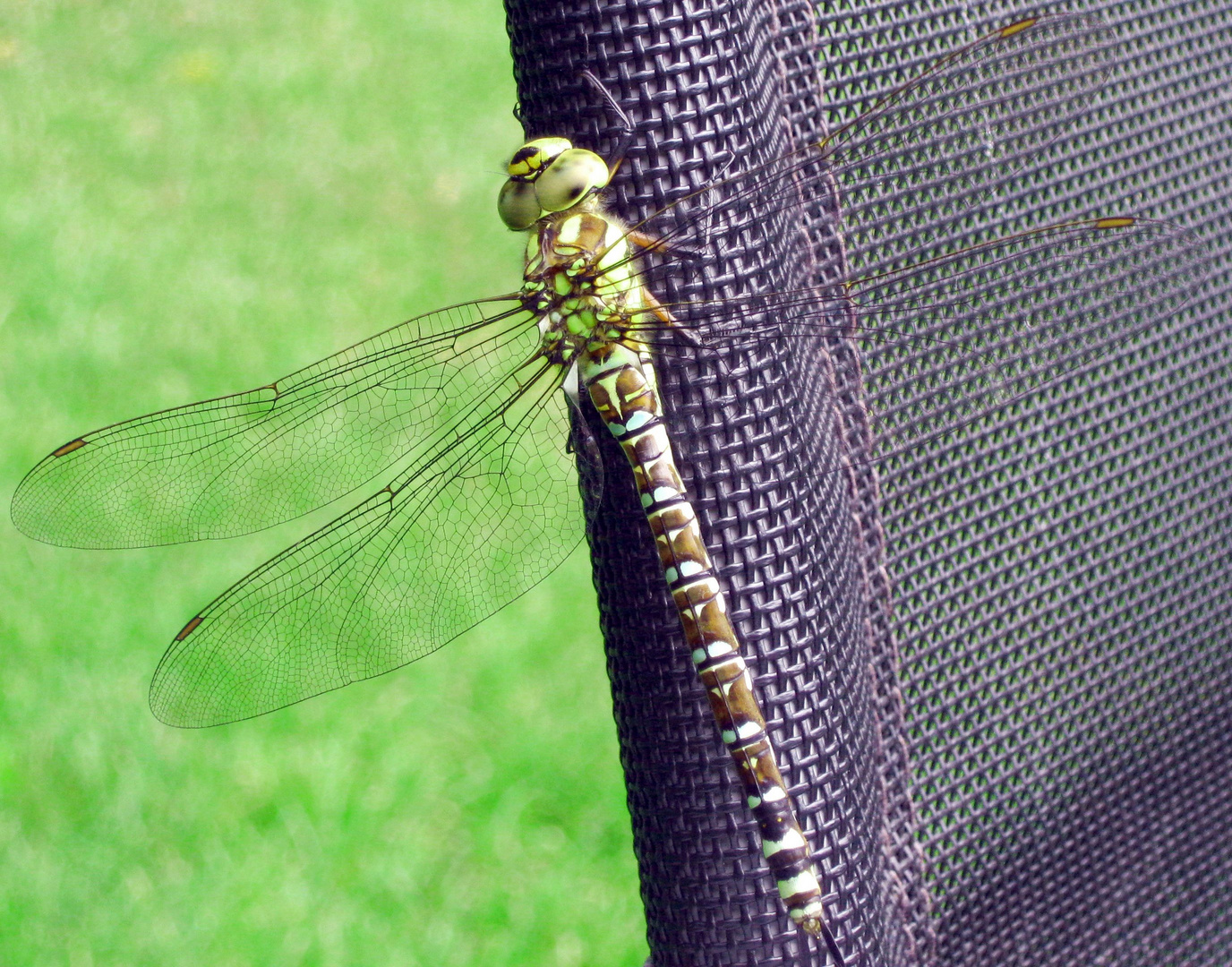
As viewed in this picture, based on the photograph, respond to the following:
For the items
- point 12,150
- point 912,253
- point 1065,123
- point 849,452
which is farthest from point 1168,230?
point 12,150

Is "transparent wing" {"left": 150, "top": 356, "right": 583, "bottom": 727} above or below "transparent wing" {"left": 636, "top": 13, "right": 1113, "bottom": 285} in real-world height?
below

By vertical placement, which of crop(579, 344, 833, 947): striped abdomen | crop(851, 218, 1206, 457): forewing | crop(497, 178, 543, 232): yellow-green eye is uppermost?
crop(497, 178, 543, 232): yellow-green eye

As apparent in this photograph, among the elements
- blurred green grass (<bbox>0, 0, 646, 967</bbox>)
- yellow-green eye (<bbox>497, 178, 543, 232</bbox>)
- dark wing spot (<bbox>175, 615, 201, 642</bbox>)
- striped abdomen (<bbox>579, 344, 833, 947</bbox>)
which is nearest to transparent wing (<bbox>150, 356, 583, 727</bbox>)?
dark wing spot (<bbox>175, 615, 201, 642</bbox>)

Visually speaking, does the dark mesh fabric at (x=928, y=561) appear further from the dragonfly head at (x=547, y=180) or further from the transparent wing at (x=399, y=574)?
the transparent wing at (x=399, y=574)

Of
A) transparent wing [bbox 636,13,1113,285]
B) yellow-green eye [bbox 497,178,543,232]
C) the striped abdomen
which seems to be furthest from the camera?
yellow-green eye [bbox 497,178,543,232]

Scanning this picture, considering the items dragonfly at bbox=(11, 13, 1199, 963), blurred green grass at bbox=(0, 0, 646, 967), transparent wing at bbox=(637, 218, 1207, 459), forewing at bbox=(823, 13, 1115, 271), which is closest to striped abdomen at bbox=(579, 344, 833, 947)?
dragonfly at bbox=(11, 13, 1199, 963)

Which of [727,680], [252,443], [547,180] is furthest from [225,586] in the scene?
[727,680]

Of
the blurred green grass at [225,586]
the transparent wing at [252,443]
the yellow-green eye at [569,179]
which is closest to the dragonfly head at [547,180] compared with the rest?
the yellow-green eye at [569,179]

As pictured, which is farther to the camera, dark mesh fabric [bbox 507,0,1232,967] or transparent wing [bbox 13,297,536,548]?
transparent wing [bbox 13,297,536,548]

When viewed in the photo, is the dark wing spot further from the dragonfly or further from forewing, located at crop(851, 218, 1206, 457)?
forewing, located at crop(851, 218, 1206, 457)

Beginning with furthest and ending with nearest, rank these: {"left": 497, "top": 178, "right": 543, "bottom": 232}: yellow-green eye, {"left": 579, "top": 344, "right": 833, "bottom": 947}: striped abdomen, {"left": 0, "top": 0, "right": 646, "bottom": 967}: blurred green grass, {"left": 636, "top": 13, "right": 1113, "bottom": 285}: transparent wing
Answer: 1. {"left": 0, "top": 0, "right": 646, "bottom": 967}: blurred green grass
2. {"left": 497, "top": 178, "right": 543, "bottom": 232}: yellow-green eye
3. {"left": 636, "top": 13, "right": 1113, "bottom": 285}: transparent wing
4. {"left": 579, "top": 344, "right": 833, "bottom": 947}: striped abdomen
